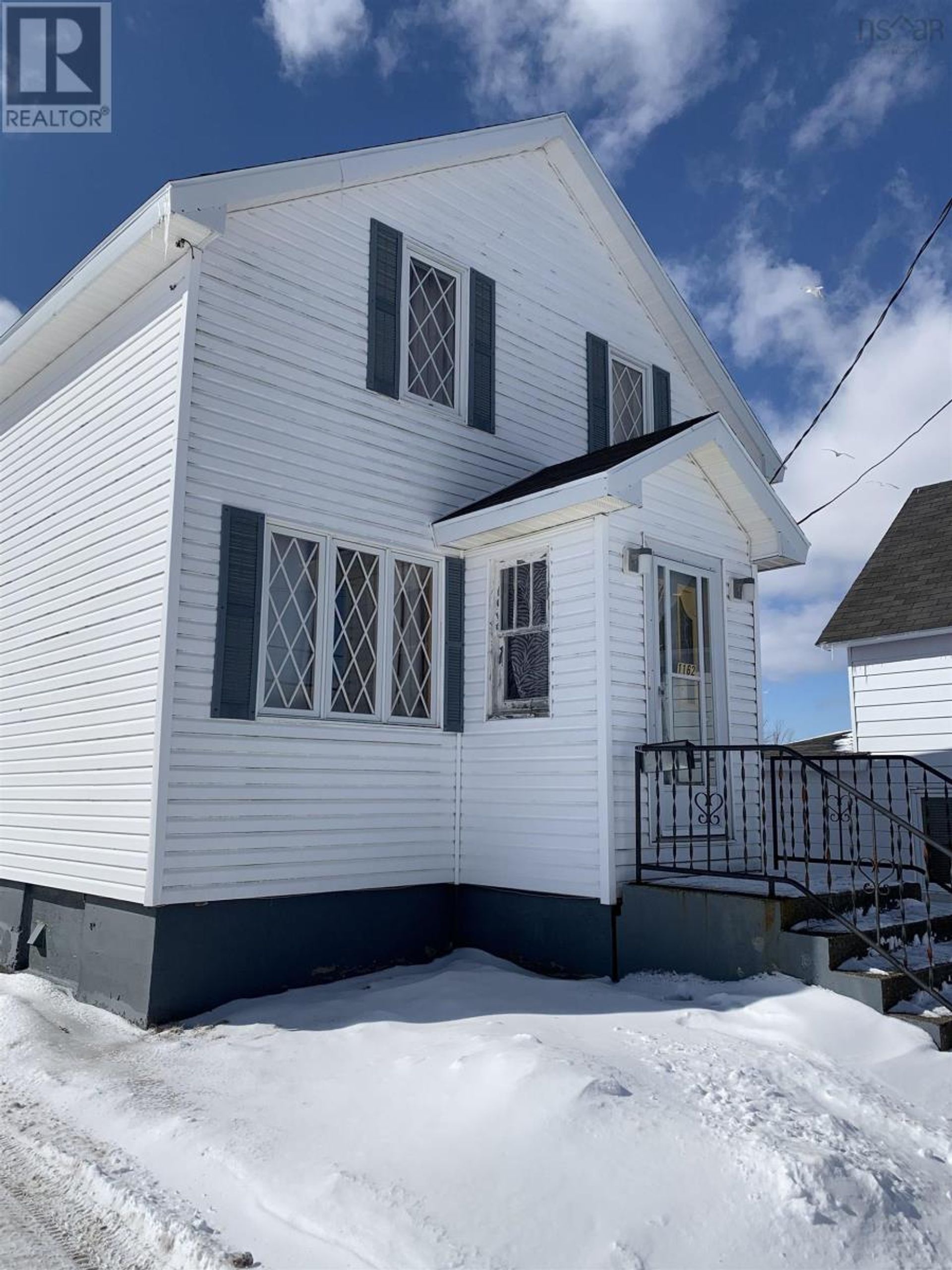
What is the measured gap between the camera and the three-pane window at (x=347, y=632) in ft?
24.6

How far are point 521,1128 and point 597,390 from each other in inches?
321

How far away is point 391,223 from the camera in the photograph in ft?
29.2

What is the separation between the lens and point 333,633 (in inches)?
307

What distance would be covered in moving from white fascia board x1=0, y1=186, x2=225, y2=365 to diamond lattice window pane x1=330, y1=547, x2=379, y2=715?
2.56 meters

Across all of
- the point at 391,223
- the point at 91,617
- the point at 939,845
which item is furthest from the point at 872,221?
the point at 91,617

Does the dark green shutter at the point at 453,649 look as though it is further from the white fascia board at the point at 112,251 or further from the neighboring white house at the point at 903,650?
the neighboring white house at the point at 903,650

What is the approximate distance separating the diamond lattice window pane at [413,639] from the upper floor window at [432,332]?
5.48 feet

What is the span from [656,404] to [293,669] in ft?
19.7

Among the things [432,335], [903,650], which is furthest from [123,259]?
[903,650]

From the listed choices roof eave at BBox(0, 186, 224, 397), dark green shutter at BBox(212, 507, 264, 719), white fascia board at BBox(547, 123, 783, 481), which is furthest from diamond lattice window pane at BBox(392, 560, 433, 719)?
white fascia board at BBox(547, 123, 783, 481)

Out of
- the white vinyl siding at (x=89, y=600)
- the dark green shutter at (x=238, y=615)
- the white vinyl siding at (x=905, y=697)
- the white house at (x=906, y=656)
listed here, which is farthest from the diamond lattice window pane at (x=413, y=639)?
the white vinyl siding at (x=905, y=697)

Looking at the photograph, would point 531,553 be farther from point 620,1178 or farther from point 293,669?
point 620,1178

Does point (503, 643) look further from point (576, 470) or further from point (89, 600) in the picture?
point (89, 600)

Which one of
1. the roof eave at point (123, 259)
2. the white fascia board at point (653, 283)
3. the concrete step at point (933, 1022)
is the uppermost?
the white fascia board at point (653, 283)
